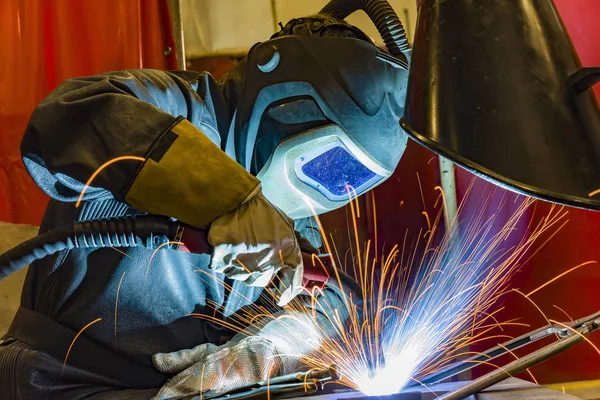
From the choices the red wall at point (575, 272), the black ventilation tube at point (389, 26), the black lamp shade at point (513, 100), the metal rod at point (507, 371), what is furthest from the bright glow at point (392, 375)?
the red wall at point (575, 272)

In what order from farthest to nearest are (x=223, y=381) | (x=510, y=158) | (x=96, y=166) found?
(x=223, y=381), (x=96, y=166), (x=510, y=158)

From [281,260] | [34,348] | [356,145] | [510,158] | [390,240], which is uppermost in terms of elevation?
[510,158]

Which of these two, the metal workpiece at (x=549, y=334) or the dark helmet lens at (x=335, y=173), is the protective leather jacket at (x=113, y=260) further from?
the metal workpiece at (x=549, y=334)

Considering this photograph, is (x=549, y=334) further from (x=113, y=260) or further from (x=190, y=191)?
(x=113, y=260)

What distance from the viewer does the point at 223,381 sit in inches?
Result: 48.8

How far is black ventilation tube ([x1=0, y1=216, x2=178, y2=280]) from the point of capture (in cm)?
102

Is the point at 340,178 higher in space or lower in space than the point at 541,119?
lower

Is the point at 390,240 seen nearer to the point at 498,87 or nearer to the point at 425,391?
the point at 425,391

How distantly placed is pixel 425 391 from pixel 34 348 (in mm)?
891

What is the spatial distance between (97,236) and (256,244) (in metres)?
0.30

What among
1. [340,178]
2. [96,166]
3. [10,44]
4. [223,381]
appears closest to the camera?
[96,166]

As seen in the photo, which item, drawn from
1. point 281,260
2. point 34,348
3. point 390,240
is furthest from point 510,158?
point 390,240

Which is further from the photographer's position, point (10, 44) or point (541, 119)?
point (10, 44)

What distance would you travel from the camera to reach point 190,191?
3.40 ft
